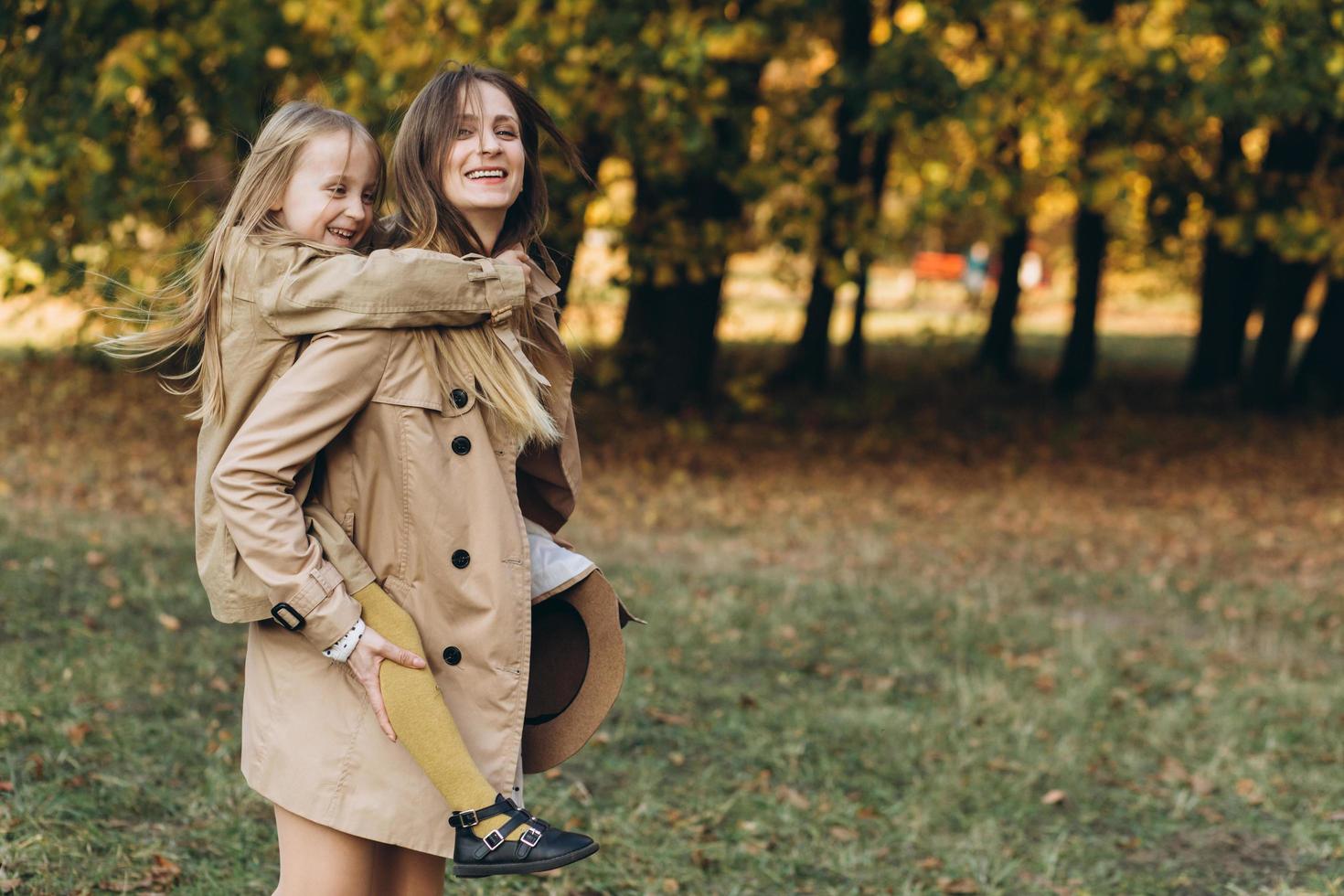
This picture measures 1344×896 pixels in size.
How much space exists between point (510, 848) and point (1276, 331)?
1598 cm

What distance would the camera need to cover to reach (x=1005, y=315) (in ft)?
66.9

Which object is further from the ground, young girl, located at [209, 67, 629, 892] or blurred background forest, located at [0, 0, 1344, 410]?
blurred background forest, located at [0, 0, 1344, 410]

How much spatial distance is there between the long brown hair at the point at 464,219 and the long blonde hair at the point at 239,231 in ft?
0.32

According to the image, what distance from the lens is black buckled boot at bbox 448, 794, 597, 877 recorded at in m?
2.35

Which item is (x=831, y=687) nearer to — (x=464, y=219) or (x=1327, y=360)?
(x=464, y=219)

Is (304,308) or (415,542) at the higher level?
(304,308)

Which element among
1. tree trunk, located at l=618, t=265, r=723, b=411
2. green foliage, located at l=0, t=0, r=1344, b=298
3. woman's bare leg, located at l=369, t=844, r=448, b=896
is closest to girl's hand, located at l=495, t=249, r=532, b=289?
woman's bare leg, located at l=369, t=844, r=448, b=896

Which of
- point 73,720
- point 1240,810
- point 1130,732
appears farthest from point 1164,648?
point 73,720

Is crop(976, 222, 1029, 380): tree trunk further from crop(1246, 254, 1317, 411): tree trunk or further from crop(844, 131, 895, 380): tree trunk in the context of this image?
crop(1246, 254, 1317, 411): tree trunk

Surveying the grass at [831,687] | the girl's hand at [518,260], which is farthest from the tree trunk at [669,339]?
the girl's hand at [518,260]

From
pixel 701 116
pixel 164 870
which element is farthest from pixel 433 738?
pixel 701 116

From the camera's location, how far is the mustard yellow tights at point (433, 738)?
2.37 metres

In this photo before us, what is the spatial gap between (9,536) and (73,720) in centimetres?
290

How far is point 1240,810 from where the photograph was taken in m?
5.15
